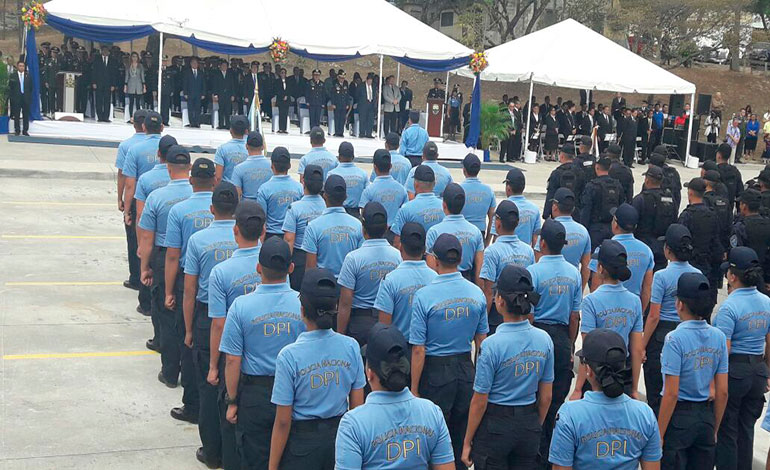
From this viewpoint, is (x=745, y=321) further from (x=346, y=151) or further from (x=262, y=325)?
(x=346, y=151)

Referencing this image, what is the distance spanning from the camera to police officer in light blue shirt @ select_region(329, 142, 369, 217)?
10.5m

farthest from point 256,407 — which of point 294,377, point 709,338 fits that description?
point 709,338

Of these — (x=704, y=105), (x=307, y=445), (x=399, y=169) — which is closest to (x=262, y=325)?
(x=307, y=445)

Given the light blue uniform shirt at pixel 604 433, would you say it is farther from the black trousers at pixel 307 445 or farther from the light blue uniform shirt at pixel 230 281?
the light blue uniform shirt at pixel 230 281

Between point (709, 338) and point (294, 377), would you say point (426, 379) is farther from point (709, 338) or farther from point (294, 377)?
point (709, 338)

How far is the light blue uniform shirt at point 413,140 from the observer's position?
13.7m

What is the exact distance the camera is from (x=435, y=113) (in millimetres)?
28922

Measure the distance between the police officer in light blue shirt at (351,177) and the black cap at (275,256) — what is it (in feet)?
16.8

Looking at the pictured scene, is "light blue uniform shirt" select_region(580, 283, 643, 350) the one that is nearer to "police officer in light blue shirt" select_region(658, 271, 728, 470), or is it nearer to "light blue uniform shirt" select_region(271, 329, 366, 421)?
"police officer in light blue shirt" select_region(658, 271, 728, 470)

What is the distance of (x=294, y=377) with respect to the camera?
15.9 feet

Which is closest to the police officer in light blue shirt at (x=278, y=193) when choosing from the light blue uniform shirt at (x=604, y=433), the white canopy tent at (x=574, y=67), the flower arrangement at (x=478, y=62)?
the light blue uniform shirt at (x=604, y=433)

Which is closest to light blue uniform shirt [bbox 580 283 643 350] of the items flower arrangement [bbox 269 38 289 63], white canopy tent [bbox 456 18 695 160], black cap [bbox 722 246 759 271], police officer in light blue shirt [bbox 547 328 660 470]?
black cap [bbox 722 246 759 271]

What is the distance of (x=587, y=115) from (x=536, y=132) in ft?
5.56

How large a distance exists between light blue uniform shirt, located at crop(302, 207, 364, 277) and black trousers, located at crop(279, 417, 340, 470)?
280 cm
